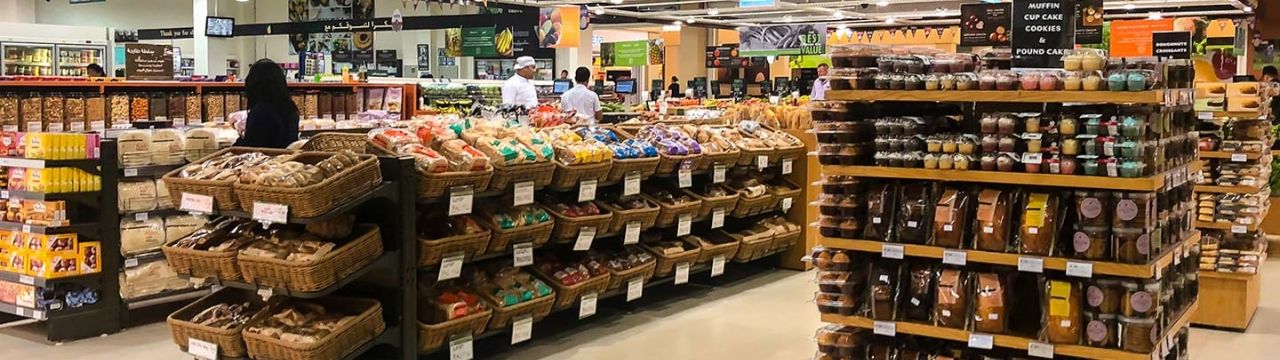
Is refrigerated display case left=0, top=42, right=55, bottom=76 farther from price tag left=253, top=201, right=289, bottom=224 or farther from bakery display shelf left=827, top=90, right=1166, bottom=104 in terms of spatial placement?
bakery display shelf left=827, top=90, right=1166, bottom=104

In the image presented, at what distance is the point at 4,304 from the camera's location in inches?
235

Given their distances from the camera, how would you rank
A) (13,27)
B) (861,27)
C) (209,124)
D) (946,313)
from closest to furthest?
(946,313) → (209,124) → (13,27) → (861,27)

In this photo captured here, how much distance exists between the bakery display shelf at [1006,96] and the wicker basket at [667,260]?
2.41m

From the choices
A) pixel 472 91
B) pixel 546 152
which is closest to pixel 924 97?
pixel 546 152

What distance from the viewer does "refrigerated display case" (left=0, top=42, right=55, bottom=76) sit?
15.0 metres

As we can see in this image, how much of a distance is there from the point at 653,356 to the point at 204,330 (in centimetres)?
212

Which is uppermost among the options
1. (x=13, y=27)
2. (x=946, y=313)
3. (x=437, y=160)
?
(x=13, y=27)

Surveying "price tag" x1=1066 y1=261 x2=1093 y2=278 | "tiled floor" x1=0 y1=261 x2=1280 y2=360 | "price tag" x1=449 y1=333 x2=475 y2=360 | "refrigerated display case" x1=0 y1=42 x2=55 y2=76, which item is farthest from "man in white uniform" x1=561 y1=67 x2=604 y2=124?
"refrigerated display case" x1=0 y1=42 x2=55 y2=76

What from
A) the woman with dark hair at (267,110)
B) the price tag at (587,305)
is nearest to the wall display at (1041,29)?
the price tag at (587,305)

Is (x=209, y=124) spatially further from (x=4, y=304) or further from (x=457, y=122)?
(x=457, y=122)

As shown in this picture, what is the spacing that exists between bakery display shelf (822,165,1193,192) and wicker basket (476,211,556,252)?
5.53 feet

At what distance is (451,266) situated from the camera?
16.3ft

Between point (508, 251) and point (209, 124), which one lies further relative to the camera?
point (209, 124)

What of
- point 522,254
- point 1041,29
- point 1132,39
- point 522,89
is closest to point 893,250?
point 522,254
